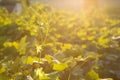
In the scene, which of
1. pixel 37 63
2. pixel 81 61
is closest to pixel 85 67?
pixel 81 61

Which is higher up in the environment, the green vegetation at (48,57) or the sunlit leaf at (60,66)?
the sunlit leaf at (60,66)

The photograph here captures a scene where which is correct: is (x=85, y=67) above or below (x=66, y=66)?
below

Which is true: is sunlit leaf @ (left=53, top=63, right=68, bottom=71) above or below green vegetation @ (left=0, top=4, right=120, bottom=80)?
above

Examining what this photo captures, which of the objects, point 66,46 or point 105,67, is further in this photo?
point 105,67

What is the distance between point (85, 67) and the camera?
1.90 m

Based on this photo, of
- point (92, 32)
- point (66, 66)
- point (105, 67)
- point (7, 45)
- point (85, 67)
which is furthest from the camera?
point (92, 32)

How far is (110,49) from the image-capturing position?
283cm

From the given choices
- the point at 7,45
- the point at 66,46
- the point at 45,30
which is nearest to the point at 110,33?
the point at 66,46

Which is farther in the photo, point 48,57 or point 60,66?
point 48,57

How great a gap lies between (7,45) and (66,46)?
0.41 metres

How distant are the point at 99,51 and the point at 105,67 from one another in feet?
0.71

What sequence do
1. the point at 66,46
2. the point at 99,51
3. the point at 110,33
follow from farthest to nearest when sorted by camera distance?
the point at 110,33 < the point at 99,51 < the point at 66,46

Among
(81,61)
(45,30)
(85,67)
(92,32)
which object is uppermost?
(45,30)

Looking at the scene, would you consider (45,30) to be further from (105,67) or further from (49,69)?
(105,67)
